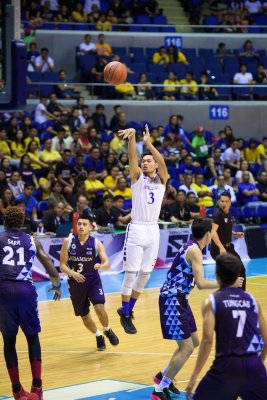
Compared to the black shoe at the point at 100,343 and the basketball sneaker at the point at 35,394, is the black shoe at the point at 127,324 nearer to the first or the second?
the black shoe at the point at 100,343

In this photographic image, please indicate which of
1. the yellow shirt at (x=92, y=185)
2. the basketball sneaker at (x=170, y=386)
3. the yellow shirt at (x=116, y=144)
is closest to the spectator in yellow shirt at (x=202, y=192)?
the yellow shirt at (x=116, y=144)

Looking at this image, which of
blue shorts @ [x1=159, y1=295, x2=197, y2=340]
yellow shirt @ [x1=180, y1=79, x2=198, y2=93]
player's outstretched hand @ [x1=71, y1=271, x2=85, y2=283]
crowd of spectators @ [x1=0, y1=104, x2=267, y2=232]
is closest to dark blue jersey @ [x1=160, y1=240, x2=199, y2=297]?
blue shorts @ [x1=159, y1=295, x2=197, y2=340]

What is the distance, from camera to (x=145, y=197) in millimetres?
11930

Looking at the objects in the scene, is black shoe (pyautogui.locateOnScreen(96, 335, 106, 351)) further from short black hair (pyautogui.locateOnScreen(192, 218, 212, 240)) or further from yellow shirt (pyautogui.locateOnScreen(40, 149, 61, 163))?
yellow shirt (pyautogui.locateOnScreen(40, 149, 61, 163))

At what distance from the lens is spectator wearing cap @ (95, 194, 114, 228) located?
773 inches

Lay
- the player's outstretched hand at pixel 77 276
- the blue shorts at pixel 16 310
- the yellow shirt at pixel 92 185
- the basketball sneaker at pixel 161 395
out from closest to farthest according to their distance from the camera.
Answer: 1. the blue shorts at pixel 16 310
2. the basketball sneaker at pixel 161 395
3. the player's outstretched hand at pixel 77 276
4. the yellow shirt at pixel 92 185

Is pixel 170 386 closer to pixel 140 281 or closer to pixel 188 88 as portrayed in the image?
pixel 140 281

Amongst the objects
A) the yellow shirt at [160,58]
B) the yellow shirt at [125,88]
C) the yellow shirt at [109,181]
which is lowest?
the yellow shirt at [109,181]

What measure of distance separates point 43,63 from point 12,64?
15885 mm

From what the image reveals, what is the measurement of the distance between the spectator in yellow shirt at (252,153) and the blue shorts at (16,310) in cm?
1739

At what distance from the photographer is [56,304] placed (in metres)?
16.0

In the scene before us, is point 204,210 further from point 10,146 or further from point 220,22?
point 220,22

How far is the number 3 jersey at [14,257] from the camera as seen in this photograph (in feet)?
30.1

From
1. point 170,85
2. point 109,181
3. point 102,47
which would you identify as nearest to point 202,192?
point 109,181
